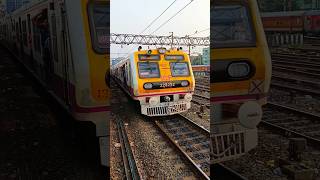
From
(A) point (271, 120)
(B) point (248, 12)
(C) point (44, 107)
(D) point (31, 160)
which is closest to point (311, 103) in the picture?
(A) point (271, 120)

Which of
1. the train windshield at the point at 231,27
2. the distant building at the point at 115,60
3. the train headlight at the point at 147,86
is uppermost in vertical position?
the train windshield at the point at 231,27

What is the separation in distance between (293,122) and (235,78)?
5928 millimetres

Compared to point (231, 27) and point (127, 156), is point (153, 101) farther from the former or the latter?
point (231, 27)

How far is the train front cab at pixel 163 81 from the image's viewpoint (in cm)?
171

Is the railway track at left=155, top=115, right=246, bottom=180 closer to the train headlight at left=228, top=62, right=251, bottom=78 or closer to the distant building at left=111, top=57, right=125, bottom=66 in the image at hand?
the distant building at left=111, top=57, right=125, bottom=66

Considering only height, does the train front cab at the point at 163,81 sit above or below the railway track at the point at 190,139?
above

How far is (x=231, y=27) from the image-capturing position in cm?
198

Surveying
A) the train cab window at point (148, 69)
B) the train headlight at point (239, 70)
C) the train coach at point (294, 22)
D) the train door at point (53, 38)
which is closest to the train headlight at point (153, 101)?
the train cab window at point (148, 69)

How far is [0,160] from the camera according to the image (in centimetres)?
512

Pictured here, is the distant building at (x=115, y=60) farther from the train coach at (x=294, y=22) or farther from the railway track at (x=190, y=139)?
the train coach at (x=294, y=22)

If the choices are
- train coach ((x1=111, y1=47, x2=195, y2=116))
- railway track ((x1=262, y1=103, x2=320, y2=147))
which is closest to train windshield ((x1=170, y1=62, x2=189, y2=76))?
train coach ((x1=111, y1=47, x2=195, y2=116))

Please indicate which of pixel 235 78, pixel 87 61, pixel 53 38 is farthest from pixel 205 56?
pixel 53 38

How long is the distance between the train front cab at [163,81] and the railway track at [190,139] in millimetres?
53

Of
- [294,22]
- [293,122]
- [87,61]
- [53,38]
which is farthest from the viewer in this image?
[294,22]
